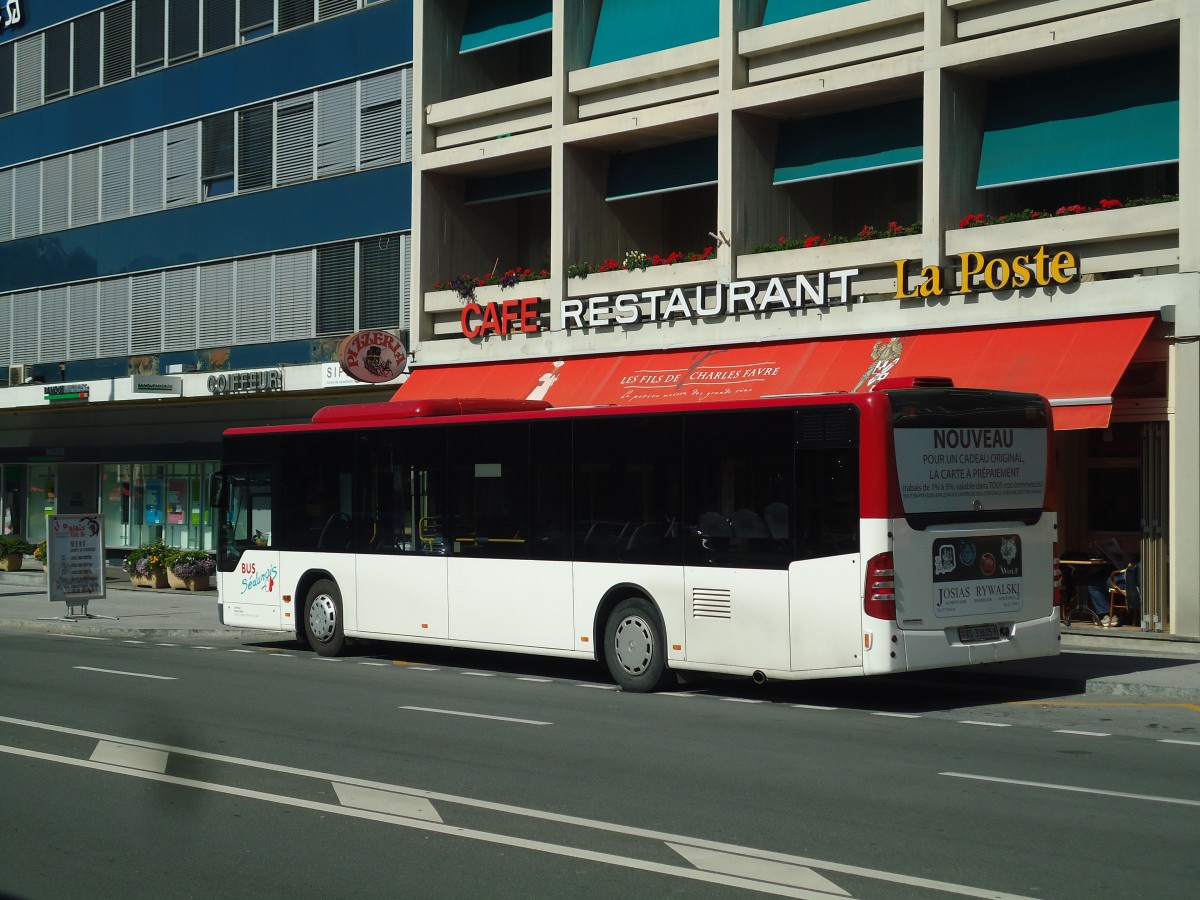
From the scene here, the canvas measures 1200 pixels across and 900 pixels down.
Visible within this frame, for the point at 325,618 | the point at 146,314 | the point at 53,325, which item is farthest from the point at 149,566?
the point at 325,618

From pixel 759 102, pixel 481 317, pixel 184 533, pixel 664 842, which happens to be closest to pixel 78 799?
pixel 664 842

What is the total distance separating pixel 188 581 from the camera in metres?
30.1

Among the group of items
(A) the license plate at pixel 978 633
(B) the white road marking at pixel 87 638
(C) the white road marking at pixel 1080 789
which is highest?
(A) the license plate at pixel 978 633

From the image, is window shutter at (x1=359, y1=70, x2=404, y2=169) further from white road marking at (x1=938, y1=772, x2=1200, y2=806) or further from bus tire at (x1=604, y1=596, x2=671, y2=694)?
white road marking at (x1=938, y1=772, x2=1200, y2=806)

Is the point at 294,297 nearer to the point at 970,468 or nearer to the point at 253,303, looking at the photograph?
the point at 253,303

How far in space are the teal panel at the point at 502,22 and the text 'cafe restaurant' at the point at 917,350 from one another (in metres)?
4.86

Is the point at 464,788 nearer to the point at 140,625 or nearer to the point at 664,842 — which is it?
the point at 664,842

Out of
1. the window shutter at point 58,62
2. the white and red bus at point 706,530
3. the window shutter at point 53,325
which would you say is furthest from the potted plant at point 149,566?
the white and red bus at point 706,530

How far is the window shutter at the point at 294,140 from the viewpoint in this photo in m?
30.4

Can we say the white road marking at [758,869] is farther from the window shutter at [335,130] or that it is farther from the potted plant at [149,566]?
the potted plant at [149,566]

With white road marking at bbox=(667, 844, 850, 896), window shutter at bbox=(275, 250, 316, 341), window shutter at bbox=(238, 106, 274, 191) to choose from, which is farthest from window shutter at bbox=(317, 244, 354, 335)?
white road marking at bbox=(667, 844, 850, 896)

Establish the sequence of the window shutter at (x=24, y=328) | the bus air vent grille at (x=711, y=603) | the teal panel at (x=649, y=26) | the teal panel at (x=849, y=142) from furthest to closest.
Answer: the window shutter at (x=24, y=328), the teal panel at (x=649, y=26), the teal panel at (x=849, y=142), the bus air vent grille at (x=711, y=603)

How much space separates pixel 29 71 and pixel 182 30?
703cm

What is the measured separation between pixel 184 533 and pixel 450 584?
21.2m
